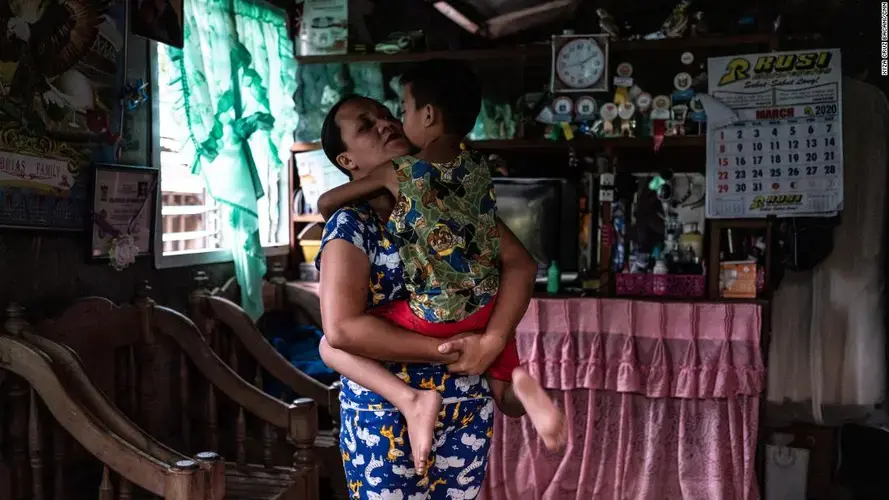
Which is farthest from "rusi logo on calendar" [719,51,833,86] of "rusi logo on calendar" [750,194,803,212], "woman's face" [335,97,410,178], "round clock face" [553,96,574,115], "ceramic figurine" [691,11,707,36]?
"woman's face" [335,97,410,178]

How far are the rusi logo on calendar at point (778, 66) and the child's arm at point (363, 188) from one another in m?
2.21

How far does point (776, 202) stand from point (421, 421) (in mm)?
2312

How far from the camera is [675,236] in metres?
3.10

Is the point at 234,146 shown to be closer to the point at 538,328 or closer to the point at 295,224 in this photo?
the point at 295,224

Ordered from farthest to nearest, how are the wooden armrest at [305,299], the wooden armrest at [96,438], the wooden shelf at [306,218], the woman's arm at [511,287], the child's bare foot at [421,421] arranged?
the wooden shelf at [306,218], the wooden armrest at [305,299], the wooden armrest at [96,438], the woman's arm at [511,287], the child's bare foot at [421,421]

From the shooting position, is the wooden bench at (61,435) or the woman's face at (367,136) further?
the wooden bench at (61,435)

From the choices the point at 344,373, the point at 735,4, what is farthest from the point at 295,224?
the point at 344,373

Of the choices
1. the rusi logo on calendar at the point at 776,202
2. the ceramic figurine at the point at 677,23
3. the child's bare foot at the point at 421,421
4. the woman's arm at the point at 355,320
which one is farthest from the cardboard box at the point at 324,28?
the child's bare foot at the point at 421,421

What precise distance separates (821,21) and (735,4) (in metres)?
0.37

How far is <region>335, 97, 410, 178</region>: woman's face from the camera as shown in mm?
1282

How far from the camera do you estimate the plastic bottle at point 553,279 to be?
3.02 meters

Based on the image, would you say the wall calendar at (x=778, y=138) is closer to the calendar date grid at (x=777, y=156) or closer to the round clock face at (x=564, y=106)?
the calendar date grid at (x=777, y=156)

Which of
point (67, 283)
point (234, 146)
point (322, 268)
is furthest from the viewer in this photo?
point (234, 146)

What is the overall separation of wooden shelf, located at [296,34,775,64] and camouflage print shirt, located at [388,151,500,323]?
1934 mm
